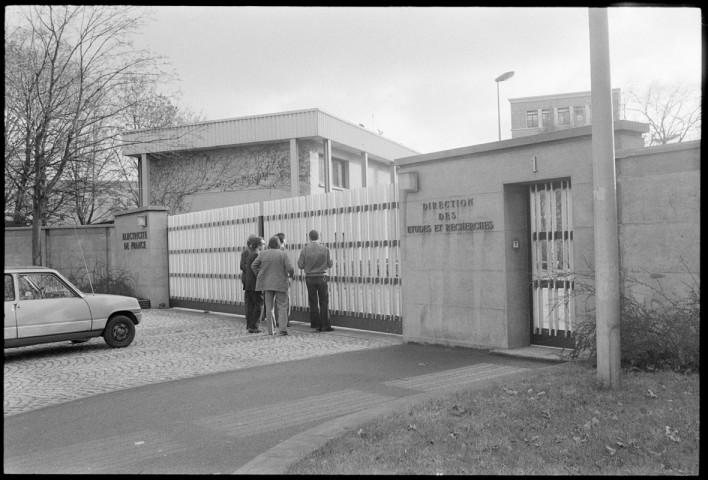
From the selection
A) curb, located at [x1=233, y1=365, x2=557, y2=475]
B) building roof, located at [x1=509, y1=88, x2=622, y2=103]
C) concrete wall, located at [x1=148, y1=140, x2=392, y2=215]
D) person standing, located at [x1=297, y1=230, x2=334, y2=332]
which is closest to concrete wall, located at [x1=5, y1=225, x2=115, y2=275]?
concrete wall, located at [x1=148, y1=140, x2=392, y2=215]

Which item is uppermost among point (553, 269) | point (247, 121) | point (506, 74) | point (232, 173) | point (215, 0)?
point (506, 74)

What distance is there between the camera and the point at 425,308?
35.4 feet

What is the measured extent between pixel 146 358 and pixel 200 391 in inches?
117

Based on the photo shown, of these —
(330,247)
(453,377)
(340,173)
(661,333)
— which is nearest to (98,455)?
(453,377)

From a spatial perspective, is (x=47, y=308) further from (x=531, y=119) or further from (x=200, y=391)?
(x=531, y=119)

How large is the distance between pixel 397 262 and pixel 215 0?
843 cm

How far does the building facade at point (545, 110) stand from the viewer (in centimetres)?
7738

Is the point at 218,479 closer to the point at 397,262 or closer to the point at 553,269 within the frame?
the point at 553,269

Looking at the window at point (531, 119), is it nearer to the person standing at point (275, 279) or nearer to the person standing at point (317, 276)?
the person standing at point (317, 276)

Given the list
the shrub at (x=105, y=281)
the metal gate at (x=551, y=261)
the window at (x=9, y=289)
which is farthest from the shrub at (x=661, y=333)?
the shrub at (x=105, y=281)

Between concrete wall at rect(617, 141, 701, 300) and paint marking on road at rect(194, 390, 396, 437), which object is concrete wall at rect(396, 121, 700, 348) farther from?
paint marking on road at rect(194, 390, 396, 437)

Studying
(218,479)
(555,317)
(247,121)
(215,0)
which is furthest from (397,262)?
(247,121)

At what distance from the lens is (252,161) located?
27.9 m

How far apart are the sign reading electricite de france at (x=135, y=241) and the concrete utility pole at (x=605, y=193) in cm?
1514
